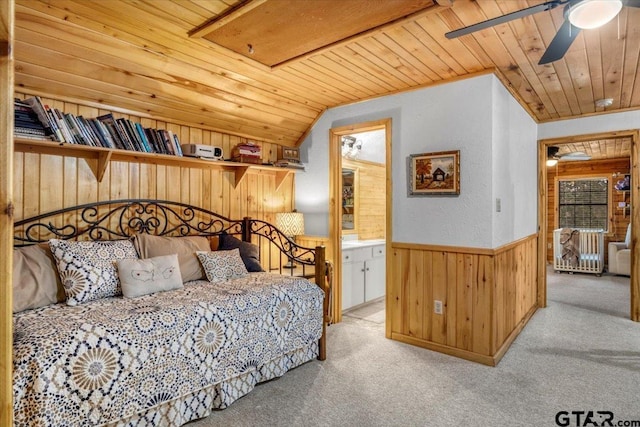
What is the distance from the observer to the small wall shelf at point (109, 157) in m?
2.39

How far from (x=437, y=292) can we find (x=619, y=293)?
13.2ft

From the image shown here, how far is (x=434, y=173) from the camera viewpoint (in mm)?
3154

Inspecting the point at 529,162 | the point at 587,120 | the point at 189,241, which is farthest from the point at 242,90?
the point at 587,120

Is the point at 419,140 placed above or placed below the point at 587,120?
below

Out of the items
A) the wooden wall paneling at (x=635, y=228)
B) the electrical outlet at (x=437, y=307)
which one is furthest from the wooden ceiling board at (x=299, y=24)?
the wooden wall paneling at (x=635, y=228)

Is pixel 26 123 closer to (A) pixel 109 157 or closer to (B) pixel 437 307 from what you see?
(A) pixel 109 157

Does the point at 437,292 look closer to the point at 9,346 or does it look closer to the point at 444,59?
the point at 444,59

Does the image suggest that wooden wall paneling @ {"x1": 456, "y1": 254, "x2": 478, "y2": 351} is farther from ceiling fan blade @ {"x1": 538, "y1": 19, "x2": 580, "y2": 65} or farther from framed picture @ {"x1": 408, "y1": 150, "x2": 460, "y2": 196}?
ceiling fan blade @ {"x1": 538, "y1": 19, "x2": 580, "y2": 65}

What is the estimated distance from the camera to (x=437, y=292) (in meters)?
3.15

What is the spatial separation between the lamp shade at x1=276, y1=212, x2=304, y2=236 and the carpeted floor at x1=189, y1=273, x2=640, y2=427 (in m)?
1.09

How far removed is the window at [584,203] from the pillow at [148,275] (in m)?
8.83

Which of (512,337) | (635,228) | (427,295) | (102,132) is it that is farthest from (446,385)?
(635,228)

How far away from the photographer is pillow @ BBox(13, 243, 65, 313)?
200 centimetres

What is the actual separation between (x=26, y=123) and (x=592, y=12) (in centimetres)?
315
